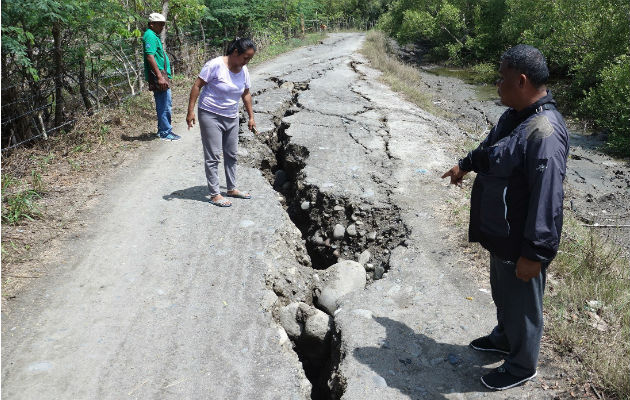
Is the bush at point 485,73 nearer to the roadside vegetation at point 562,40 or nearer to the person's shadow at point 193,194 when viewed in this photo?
the roadside vegetation at point 562,40

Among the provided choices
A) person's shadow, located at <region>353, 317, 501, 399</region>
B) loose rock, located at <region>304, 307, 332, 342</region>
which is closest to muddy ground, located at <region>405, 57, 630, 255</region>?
person's shadow, located at <region>353, 317, 501, 399</region>

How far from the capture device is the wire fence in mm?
5922

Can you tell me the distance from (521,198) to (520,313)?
54cm

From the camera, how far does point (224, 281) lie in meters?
3.32

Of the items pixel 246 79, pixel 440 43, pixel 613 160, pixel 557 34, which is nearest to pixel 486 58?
pixel 440 43

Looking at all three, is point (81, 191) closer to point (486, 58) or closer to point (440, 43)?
point (486, 58)

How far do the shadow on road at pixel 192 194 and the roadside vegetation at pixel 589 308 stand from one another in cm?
236

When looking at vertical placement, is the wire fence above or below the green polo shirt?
below

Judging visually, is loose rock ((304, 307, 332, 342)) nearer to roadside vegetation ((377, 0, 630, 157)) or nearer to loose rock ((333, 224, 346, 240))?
loose rock ((333, 224, 346, 240))

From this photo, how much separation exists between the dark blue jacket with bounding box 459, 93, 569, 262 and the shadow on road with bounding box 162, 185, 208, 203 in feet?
9.77

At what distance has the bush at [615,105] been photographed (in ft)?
30.1

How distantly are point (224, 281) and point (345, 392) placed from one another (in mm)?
1244

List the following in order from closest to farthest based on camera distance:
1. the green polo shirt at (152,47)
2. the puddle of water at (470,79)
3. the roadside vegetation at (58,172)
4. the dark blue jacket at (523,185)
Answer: the dark blue jacket at (523,185)
the roadside vegetation at (58,172)
the green polo shirt at (152,47)
the puddle of water at (470,79)

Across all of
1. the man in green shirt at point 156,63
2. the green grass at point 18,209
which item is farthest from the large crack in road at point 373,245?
the green grass at point 18,209
